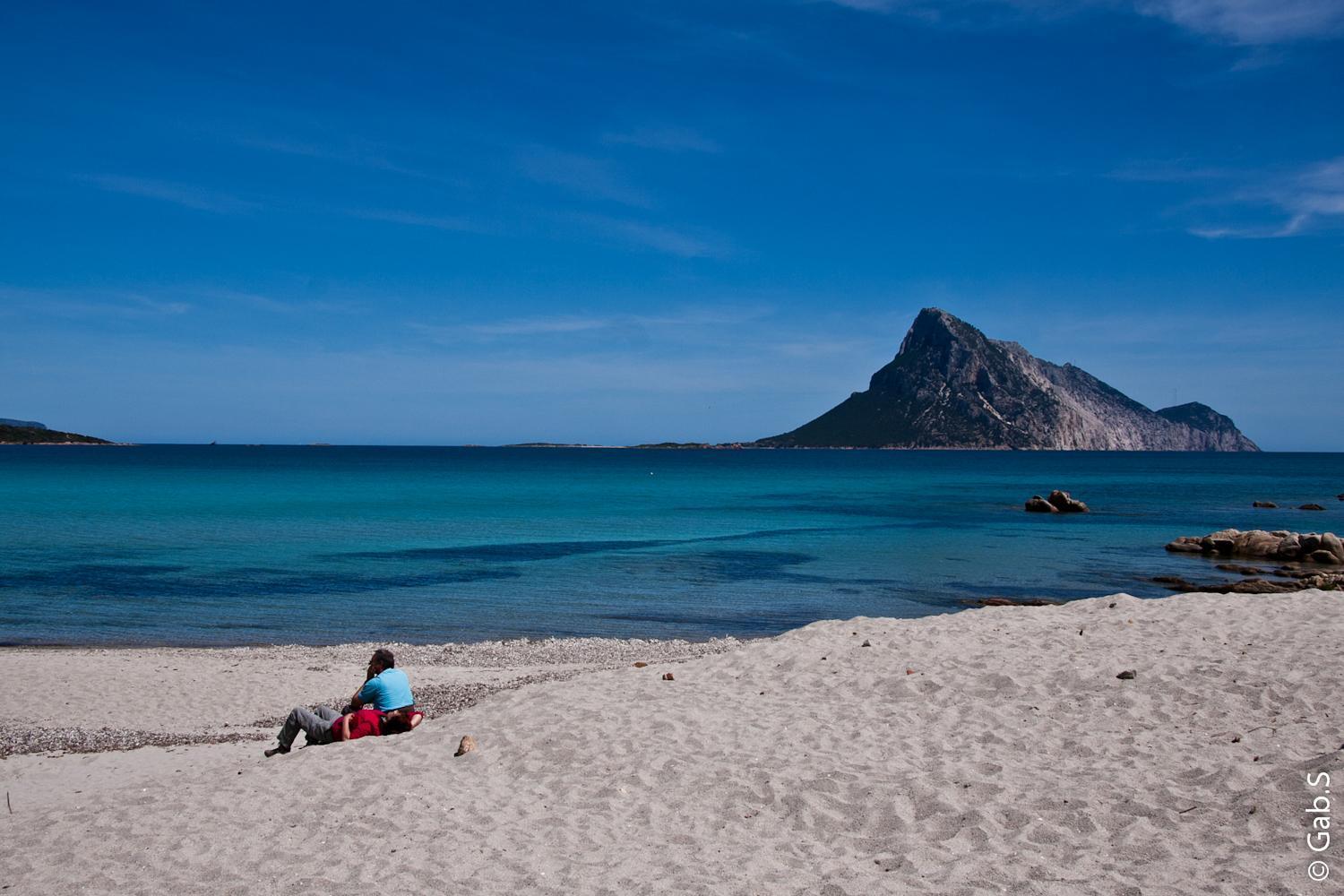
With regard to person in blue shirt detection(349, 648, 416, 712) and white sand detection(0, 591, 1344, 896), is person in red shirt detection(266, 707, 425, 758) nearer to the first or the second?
person in blue shirt detection(349, 648, 416, 712)

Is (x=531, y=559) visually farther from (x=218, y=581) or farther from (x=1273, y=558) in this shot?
(x=1273, y=558)

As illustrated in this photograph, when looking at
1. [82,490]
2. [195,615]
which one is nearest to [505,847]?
[195,615]

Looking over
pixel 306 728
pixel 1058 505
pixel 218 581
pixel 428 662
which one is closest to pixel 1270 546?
pixel 1058 505

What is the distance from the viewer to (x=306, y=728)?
35.7ft

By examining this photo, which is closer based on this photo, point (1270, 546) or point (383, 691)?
point (383, 691)

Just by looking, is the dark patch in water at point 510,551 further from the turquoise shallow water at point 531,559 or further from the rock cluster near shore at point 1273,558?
the rock cluster near shore at point 1273,558

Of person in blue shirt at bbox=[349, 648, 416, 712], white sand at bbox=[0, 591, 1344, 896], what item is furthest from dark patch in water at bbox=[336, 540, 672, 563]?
person in blue shirt at bbox=[349, 648, 416, 712]

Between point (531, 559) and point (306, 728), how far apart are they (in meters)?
25.0

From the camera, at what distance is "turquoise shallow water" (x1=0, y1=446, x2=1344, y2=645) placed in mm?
23594

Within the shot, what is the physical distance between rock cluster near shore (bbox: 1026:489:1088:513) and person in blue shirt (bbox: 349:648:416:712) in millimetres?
57076

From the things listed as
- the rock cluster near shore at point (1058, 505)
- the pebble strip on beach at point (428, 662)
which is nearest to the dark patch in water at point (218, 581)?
the pebble strip on beach at point (428, 662)

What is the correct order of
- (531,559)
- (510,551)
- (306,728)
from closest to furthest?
(306,728), (531,559), (510,551)

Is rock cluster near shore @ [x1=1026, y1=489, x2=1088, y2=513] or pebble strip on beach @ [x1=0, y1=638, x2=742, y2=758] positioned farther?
rock cluster near shore @ [x1=1026, y1=489, x2=1088, y2=513]

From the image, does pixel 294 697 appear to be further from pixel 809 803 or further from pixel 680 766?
pixel 809 803
